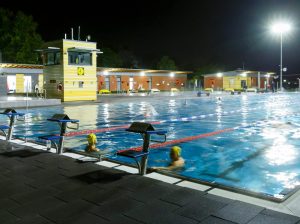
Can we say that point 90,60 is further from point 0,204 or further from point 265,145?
point 0,204

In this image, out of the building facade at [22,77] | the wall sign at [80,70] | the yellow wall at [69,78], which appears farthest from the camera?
the building facade at [22,77]

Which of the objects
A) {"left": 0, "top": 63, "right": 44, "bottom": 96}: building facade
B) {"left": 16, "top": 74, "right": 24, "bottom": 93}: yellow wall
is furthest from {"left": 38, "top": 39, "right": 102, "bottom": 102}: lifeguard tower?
{"left": 16, "top": 74, "right": 24, "bottom": 93}: yellow wall

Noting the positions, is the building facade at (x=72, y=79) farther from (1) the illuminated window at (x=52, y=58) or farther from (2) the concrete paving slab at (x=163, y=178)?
(2) the concrete paving slab at (x=163, y=178)

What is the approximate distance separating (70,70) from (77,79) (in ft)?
3.47

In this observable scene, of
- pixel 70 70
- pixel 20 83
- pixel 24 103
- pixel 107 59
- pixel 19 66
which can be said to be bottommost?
pixel 24 103

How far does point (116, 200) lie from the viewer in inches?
175

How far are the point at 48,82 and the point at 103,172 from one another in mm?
27016

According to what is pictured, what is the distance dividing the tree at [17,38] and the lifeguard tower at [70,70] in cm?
1992

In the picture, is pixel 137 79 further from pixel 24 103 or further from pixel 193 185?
pixel 193 185

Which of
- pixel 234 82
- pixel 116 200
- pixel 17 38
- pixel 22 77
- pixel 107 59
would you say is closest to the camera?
pixel 116 200

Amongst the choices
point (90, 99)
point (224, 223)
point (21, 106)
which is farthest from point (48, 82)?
point (224, 223)

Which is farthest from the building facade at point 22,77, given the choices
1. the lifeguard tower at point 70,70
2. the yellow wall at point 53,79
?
the lifeguard tower at point 70,70

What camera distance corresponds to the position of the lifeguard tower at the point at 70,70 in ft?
96.7

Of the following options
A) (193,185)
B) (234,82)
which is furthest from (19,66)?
(234,82)
